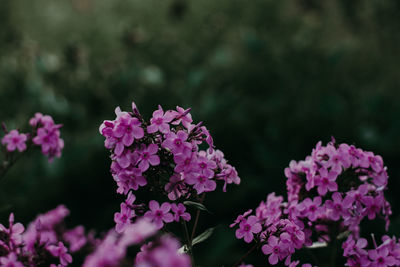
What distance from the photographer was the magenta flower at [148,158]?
121cm

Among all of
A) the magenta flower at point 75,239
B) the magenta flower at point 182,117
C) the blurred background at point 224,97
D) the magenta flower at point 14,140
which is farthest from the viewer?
the blurred background at point 224,97

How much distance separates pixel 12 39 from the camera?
16.4 ft

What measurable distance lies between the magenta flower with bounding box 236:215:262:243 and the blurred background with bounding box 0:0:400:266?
3.6 inches

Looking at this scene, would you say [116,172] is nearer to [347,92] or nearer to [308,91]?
[308,91]

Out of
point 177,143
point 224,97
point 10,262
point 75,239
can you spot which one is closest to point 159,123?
point 177,143

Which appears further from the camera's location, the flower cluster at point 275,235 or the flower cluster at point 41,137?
the flower cluster at point 41,137

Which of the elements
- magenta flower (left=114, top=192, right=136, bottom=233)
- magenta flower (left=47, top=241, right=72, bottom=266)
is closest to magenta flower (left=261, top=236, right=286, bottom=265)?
magenta flower (left=114, top=192, right=136, bottom=233)

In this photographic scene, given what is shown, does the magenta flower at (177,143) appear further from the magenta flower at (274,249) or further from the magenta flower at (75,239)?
the magenta flower at (75,239)

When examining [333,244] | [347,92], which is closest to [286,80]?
[347,92]

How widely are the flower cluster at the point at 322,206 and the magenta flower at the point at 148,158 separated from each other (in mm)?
287

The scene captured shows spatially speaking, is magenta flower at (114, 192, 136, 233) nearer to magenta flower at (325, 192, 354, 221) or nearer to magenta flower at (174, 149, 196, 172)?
magenta flower at (174, 149, 196, 172)

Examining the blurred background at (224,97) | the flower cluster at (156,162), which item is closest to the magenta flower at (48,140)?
the blurred background at (224,97)

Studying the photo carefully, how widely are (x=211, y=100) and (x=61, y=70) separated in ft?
6.53

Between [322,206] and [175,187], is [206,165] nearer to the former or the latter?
[175,187]
